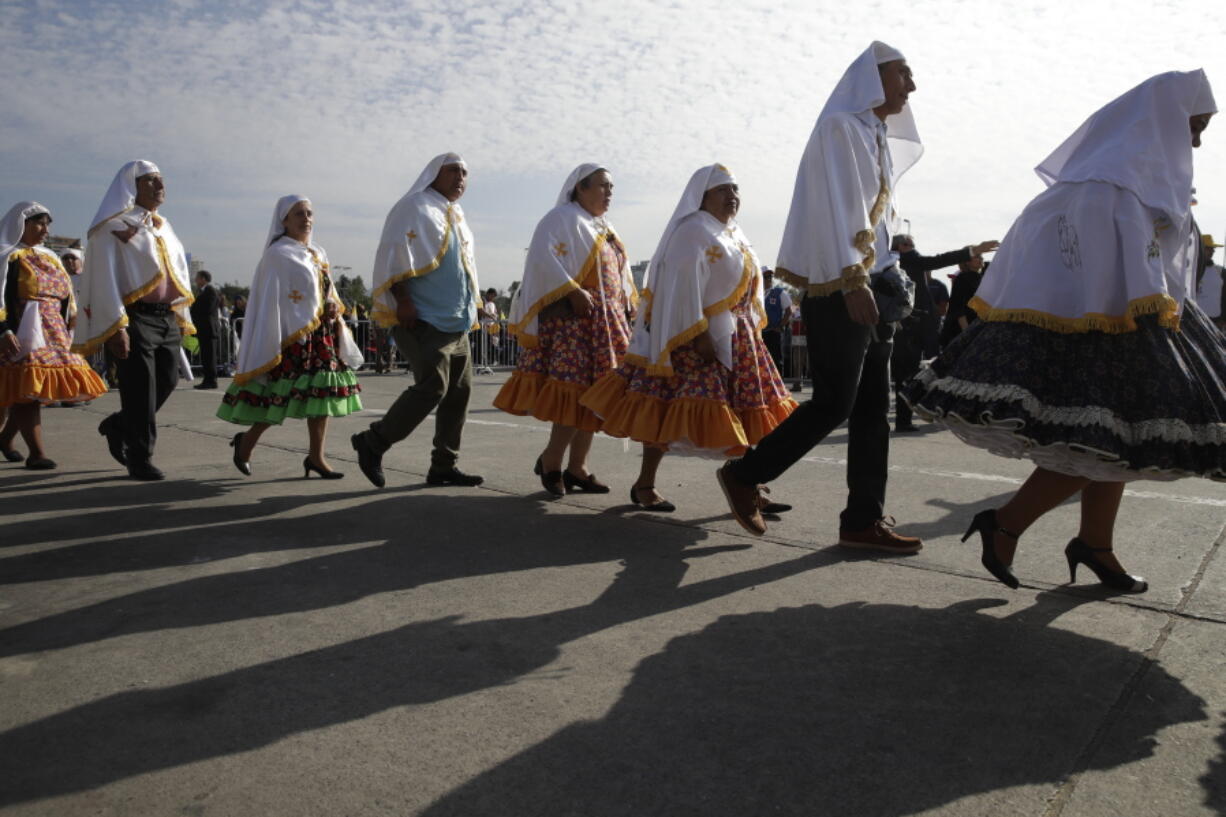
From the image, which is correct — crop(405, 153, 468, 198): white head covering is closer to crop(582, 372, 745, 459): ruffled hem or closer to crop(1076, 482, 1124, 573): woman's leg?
crop(582, 372, 745, 459): ruffled hem

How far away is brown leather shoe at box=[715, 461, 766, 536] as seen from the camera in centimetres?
413

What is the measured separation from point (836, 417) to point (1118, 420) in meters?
1.17

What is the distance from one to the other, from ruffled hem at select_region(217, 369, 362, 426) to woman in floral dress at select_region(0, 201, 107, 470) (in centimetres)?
152

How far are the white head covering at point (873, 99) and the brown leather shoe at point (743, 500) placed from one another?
1.44m

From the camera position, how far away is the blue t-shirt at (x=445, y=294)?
5617mm

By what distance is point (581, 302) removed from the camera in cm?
532

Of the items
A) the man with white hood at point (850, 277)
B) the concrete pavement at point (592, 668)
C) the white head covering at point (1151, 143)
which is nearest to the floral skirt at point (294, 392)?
the concrete pavement at point (592, 668)

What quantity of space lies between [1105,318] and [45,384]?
6525 millimetres

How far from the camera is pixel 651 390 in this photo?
468 cm

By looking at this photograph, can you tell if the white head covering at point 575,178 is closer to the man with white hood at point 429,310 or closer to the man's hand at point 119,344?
the man with white hood at point 429,310

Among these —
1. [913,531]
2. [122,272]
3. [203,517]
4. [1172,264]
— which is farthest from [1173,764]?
[122,272]

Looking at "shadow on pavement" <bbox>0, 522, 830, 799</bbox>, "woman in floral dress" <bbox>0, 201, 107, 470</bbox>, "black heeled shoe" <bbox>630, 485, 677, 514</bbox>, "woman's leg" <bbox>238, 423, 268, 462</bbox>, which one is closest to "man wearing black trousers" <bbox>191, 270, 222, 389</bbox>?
"woman in floral dress" <bbox>0, 201, 107, 470</bbox>

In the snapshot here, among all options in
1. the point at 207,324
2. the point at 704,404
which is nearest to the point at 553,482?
the point at 704,404

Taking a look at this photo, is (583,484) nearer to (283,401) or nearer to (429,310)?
(429,310)
